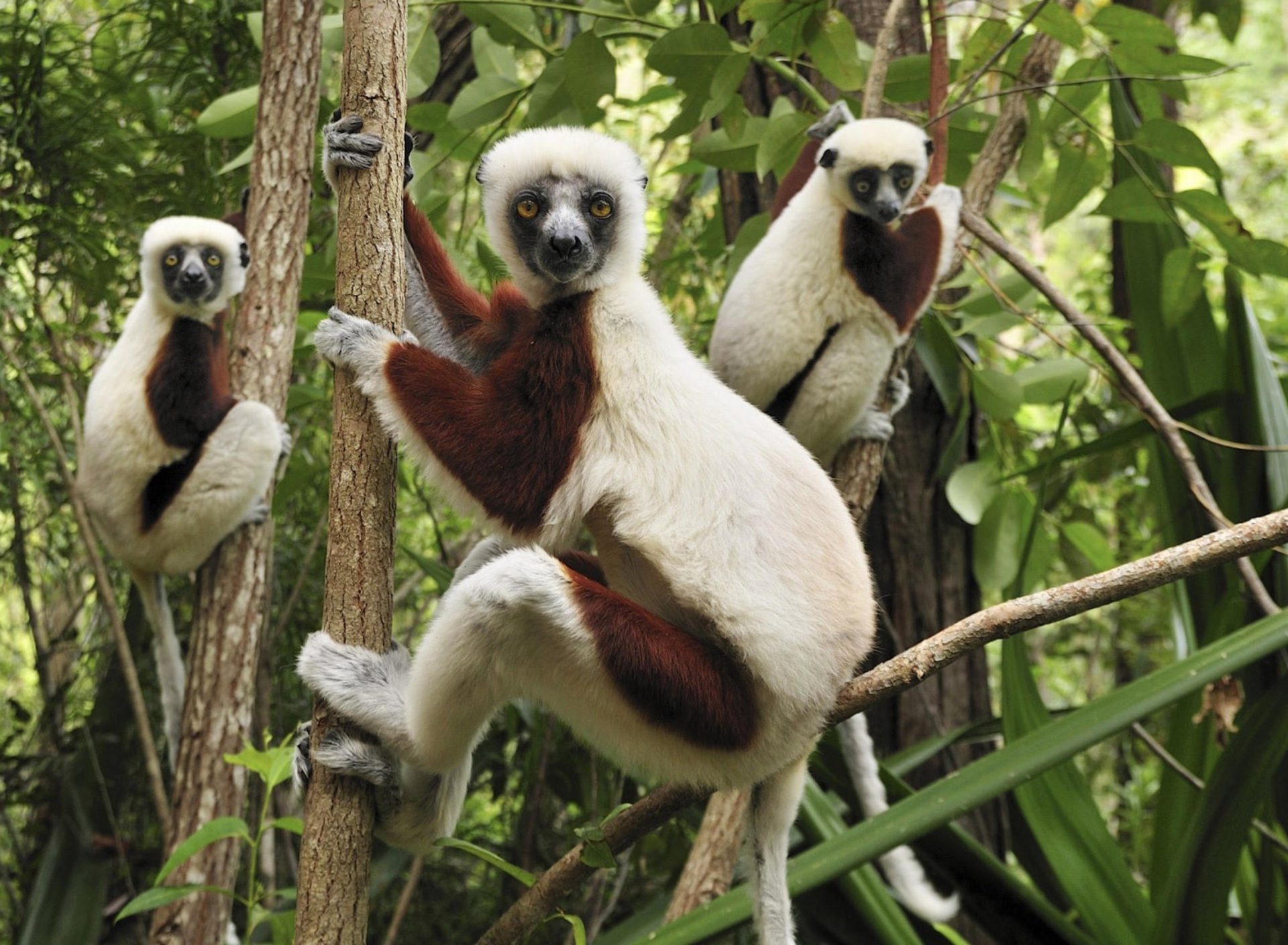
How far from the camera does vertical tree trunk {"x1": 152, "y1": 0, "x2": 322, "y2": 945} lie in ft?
12.9

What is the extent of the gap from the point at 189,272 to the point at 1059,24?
159 inches

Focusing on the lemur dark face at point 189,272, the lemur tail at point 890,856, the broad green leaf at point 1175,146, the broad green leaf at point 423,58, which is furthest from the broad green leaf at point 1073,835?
the lemur dark face at point 189,272

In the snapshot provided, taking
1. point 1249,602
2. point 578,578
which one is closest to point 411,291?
point 578,578

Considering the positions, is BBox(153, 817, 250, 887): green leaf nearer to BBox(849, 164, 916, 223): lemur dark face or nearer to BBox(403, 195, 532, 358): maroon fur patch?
BBox(403, 195, 532, 358): maroon fur patch

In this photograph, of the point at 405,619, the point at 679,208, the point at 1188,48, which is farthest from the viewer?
the point at 1188,48

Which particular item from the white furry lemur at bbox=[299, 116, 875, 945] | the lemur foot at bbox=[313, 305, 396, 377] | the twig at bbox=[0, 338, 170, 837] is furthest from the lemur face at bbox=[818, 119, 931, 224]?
the twig at bbox=[0, 338, 170, 837]

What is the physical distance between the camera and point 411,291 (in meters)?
3.23

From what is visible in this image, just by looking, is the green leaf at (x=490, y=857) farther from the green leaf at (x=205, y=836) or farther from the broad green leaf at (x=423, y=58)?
the broad green leaf at (x=423, y=58)

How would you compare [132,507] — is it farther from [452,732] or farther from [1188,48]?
[1188,48]

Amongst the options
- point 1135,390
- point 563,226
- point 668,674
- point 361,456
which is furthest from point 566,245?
point 1135,390

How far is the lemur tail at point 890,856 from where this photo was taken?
3742 mm

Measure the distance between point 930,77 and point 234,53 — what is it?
11.0 ft

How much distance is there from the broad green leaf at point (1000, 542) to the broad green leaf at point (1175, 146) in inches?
57.3

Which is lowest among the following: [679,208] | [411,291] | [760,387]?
[760,387]
